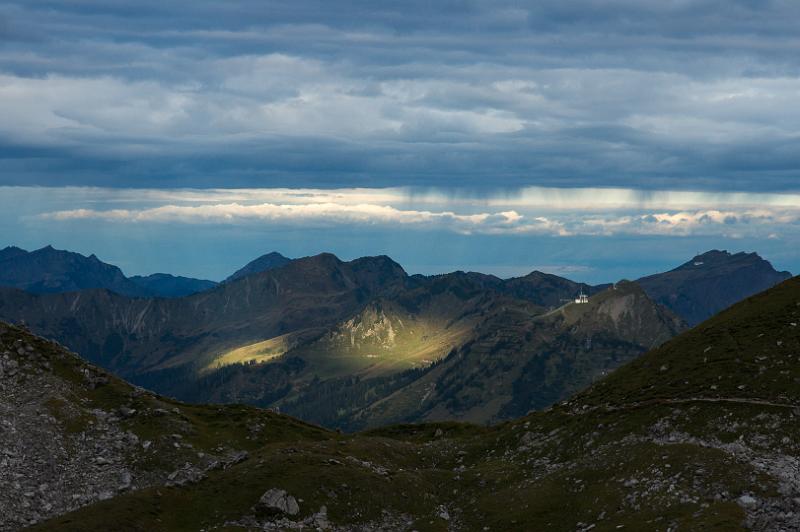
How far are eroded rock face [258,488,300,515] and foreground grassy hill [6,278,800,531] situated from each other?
5.8 inches

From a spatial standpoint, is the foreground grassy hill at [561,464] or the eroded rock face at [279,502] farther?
the eroded rock face at [279,502]

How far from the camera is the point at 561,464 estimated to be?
88750 millimetres

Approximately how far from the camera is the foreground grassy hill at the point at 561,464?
7038 cm

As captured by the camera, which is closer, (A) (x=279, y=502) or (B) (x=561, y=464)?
(A) (x=279, y=502)

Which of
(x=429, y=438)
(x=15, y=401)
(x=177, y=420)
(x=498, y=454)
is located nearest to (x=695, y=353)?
(x=498, y=454)

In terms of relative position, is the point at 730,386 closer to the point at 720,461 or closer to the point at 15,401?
the point at 720,461

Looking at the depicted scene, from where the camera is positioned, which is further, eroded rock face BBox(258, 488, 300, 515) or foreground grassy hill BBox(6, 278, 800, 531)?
eroded rock face BBox(258, 488, 300, 515)

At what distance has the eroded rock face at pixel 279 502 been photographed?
3066 inches

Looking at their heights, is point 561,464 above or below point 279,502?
above

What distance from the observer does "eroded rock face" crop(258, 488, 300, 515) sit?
77.9m

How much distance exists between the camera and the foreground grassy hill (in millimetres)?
70375

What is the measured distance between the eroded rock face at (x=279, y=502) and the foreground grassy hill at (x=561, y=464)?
0.15 m

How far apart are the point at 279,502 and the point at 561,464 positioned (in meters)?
31.2

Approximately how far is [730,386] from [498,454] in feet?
97.1
